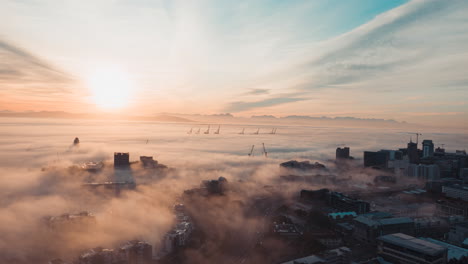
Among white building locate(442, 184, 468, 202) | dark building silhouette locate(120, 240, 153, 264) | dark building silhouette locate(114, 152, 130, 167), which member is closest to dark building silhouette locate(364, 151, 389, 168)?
white building locate(442, 184, 468, 202)

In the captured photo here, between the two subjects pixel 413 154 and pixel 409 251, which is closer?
pixel 409 251

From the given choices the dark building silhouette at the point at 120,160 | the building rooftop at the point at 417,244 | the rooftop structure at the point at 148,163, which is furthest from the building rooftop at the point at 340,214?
the dark building silhouette at the point at 120,160

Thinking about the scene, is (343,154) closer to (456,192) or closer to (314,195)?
(456,192)

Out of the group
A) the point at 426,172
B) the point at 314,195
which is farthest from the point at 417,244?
the point at 426,172

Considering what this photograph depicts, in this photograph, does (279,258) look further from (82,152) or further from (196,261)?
(82,152)

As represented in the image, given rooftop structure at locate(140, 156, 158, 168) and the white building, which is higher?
rooftop structure at locate(140, 156, 158, 168)

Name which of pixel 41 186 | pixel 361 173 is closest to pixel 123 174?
pixel 41 186

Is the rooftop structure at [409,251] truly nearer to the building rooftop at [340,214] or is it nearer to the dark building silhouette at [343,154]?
the building rooftop at [340,214]

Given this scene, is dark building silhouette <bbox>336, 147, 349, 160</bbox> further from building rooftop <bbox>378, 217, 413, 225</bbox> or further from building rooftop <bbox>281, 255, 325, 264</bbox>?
building rooftop <bbox>281, 255, 325, 264</bbox>
